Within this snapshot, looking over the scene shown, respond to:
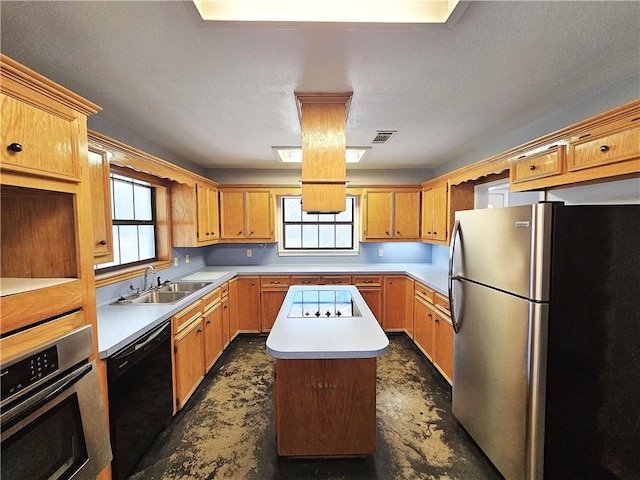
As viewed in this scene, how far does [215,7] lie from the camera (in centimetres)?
118

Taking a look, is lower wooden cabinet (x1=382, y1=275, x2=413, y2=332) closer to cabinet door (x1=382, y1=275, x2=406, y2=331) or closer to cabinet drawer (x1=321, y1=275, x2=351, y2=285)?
cabinet door (x1=382, y1=275, x2=406, y2=331)

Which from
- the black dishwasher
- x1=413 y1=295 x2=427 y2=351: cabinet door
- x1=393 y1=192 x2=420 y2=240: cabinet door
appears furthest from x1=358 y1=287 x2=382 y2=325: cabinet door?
the black dishwasher

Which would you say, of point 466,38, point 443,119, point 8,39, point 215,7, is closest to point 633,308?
point 466,38

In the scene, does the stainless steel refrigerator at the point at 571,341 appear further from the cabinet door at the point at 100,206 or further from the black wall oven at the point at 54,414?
the cabinet door at the point at 100,206

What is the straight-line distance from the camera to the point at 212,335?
9.75ft

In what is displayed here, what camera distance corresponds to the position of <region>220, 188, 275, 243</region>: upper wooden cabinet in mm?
4051

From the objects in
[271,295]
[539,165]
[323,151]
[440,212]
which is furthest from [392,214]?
[323,151]

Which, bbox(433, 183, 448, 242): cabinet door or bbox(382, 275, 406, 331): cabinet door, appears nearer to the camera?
bbox(433, 183, 448, 242): cabinet door

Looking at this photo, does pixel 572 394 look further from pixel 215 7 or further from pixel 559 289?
pixel 215 7

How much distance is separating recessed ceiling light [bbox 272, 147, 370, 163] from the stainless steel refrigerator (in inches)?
77.7

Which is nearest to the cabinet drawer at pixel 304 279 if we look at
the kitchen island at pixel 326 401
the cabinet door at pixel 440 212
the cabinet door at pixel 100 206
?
the cabinet door at pixel 440 212

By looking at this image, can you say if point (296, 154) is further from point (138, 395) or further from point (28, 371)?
point (28, 371)

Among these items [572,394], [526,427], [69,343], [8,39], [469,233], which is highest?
[8,39]

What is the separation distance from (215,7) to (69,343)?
156cm
